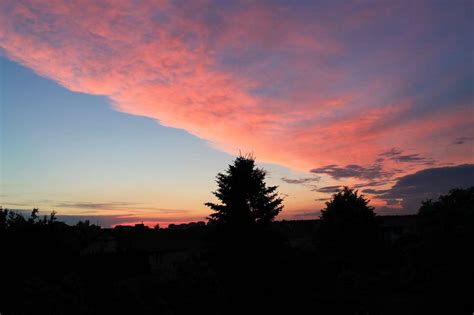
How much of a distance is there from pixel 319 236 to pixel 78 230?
26.9 m

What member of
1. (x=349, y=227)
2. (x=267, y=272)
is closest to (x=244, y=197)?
(x=267, y=272)

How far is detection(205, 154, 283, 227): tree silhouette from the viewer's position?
29.9 meters

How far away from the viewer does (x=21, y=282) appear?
1241 centimetres

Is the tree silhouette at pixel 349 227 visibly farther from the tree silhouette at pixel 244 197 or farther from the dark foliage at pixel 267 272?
the tree silhouette at pixel 244 197

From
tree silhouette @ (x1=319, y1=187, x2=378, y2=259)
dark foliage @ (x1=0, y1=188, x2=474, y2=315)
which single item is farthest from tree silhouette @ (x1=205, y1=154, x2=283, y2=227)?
tree silhouette @ (x1=319, y1=187, x2=378, y2=259)

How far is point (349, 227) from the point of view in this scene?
122ft

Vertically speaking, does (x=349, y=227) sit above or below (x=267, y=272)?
above

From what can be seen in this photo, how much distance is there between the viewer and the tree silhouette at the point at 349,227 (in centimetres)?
3656

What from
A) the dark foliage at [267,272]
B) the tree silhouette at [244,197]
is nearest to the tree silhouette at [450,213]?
the dark foliage at [267,272]

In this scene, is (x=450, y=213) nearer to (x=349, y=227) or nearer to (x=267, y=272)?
(x=267, y=272)

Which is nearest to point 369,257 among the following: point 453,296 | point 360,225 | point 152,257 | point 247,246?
point 360,225

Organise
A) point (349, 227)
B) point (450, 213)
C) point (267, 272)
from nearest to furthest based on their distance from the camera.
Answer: point (450, 213) < point (267, 272) < point (349, 227)

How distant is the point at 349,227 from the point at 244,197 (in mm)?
12634

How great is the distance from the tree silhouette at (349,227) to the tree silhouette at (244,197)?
8734mm
